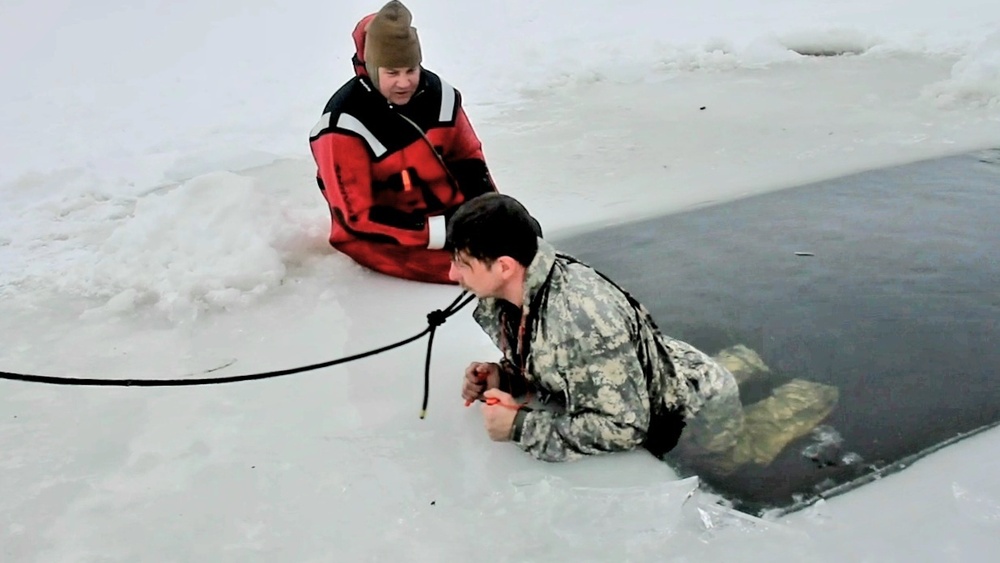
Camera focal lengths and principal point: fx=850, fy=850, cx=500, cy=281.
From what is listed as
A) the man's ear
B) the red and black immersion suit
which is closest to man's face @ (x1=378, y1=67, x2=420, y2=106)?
the red and black immersion suit

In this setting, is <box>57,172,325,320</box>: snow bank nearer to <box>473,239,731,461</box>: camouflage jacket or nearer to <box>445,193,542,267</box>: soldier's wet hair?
<box>473,239,731,461</box>: camouflage jacket

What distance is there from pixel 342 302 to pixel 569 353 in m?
1.29

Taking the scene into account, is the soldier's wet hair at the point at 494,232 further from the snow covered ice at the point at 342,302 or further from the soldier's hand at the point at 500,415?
the snow covered ice at the point at 342,302

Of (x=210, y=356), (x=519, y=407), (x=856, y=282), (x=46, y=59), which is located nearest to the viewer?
(x=519, y=407)

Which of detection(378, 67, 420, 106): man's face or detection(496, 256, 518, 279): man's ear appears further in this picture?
detection(378, 67, 420, 106): man's face

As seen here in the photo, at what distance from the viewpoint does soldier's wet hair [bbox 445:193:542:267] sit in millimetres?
1723

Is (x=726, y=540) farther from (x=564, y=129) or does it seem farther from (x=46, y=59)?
(x=46, y=59)

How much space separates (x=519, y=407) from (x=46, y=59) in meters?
6.90

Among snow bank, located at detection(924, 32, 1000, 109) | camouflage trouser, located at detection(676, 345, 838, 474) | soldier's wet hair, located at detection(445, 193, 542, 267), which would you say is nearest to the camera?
soldier's wet hair, located at detection(445, 193, 542, 267)

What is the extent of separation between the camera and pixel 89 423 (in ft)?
7.41

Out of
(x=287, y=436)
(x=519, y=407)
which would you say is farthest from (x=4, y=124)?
(x=519, y=407)

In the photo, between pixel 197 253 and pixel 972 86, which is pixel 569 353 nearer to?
pixel 197 253

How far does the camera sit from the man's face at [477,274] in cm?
175

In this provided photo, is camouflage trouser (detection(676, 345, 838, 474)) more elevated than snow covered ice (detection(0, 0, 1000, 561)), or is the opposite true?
snow covered ice (detection(0, 0, 1000, 561))
